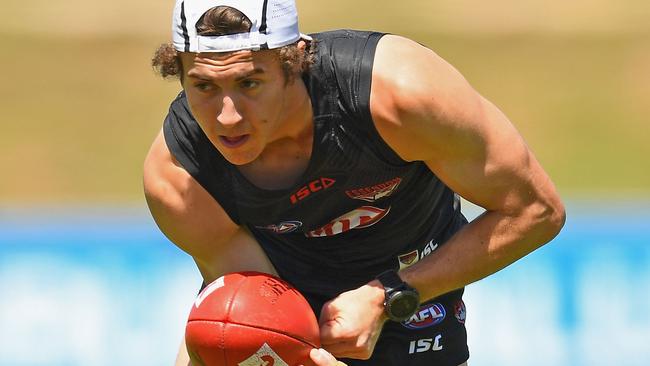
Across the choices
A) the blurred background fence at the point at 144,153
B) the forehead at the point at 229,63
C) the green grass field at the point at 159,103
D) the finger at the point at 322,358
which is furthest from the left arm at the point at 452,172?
the green grass field at the point at 159,103

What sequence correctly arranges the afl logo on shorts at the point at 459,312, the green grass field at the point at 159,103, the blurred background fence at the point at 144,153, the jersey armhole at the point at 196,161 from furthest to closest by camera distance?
the green grass field at the point at 159,103, the blurred background fence at the point at 144,153, the afl logo on shorts at the point at 459,312, the jersey armhole at the point at 196,161

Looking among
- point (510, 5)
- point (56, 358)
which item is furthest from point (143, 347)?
point (510, 5)

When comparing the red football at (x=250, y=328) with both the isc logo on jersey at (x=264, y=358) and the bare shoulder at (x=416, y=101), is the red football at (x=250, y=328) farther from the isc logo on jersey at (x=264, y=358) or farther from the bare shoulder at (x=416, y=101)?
the bare shoulder at (x=416, y=101)

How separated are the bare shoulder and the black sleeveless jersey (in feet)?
0.18

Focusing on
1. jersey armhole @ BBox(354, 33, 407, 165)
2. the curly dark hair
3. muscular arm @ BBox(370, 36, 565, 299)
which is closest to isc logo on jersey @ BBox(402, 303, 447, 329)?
muscular arm @ BBox(370, 36, 565, 299)

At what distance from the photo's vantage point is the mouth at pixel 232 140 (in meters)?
4.76

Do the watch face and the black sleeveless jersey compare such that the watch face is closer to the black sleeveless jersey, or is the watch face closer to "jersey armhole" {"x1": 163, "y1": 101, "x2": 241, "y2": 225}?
the black sleeveless jersey

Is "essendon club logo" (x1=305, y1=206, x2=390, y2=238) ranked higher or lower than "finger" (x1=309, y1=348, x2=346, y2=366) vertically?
higher

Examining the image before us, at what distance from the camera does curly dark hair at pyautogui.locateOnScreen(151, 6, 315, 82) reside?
15.6ft

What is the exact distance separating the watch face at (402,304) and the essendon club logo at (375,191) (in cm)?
44

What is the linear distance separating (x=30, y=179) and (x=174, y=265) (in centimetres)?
546

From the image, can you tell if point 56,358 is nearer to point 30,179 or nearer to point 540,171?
point 540,171

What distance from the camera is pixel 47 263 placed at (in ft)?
29.8

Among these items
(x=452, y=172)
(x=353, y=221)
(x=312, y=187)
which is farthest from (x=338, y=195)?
(x=452, y=172)
